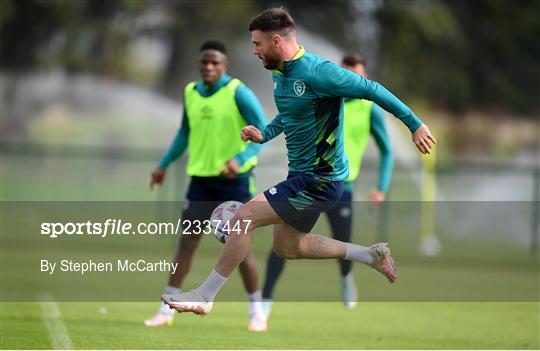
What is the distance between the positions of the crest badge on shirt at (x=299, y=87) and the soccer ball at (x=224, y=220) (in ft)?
2.74

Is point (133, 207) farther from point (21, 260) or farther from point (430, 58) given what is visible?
point (430, 58)

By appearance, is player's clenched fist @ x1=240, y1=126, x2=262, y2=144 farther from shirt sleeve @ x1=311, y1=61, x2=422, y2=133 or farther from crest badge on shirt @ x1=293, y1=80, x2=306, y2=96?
shirt sleeve @ x1=311, y1=61, x2=422, y2=133

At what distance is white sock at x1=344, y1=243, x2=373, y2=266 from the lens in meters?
7.99

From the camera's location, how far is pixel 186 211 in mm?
10102

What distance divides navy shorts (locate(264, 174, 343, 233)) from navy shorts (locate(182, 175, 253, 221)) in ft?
7.32

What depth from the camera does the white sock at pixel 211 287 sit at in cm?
758

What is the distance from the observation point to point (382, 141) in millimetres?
11359

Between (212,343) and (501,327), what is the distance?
9.68 ft

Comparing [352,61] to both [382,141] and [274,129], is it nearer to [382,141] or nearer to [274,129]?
[382,141]

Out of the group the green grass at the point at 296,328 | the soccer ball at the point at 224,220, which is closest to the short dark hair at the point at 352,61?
the green grass at the point at 296,328

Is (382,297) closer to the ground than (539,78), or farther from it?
closer to the ground

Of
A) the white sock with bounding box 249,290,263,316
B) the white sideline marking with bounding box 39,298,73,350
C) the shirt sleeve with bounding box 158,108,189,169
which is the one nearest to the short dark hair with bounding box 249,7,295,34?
the white sideline marking with bounding box 39,298,73,350

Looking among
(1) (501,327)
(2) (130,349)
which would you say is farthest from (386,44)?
(2) (130,349)

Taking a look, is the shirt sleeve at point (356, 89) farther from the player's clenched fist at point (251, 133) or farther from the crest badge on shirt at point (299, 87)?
the player's clenched fist at point (251, 133)
